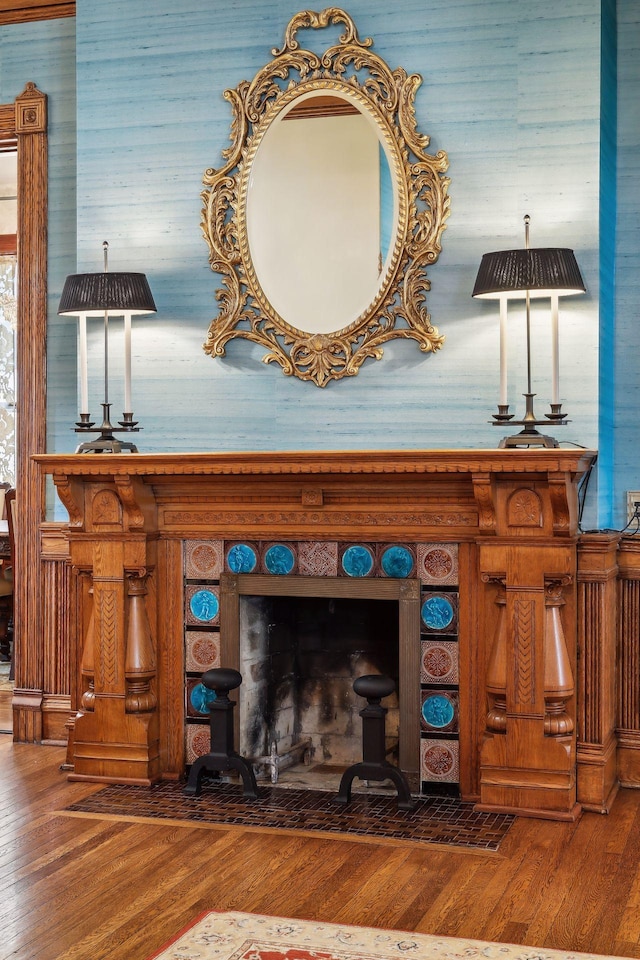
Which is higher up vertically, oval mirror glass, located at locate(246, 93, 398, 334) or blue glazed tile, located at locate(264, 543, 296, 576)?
oval mirror glass, located at locate(246, 93, 398, 334)

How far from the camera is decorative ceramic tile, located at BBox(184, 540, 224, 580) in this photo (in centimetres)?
470

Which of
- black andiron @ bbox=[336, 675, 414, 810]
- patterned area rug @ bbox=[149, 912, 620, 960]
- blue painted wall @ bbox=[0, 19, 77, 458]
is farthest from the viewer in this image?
blue painted wall @ bbox=[0, 19, 77, 458]

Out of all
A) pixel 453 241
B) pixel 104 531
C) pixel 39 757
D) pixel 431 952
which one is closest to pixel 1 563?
pixel 39 757

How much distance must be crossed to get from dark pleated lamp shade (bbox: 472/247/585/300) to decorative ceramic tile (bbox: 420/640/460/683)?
133cm

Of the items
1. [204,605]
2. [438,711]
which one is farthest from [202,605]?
[438,711]

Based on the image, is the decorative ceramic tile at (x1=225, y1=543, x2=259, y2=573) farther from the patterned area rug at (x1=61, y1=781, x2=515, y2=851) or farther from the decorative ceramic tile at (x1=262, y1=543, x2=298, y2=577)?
the patterned area rug at (x1=61, y1=781, x2=515, y2=851)

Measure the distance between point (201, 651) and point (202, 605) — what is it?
0.19m

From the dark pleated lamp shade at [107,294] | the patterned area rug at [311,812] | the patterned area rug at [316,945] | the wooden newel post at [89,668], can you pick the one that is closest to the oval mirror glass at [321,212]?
the dark pleated lamp shade at [107,294]

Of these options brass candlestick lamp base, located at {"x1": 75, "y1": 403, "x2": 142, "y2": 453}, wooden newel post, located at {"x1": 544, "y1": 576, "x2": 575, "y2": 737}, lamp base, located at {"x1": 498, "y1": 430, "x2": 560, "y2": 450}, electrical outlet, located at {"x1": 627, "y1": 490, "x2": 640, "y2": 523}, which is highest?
brass candlestick lamp base, located at {"x1": 75, "y1": 403, "x2": 142, "y2": 453}

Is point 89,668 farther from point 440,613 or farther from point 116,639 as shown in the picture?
point 440,613

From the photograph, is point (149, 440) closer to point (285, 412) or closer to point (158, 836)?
point (285, 412)

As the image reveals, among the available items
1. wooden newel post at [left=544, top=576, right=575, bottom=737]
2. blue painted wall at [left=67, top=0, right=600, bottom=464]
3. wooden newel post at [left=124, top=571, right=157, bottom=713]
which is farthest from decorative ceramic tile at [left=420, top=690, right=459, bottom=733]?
wooden newel post at [left=124, top=571, right=157, bottom=713]

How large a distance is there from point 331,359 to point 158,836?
1.94 meters

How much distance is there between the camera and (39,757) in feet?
16.8
